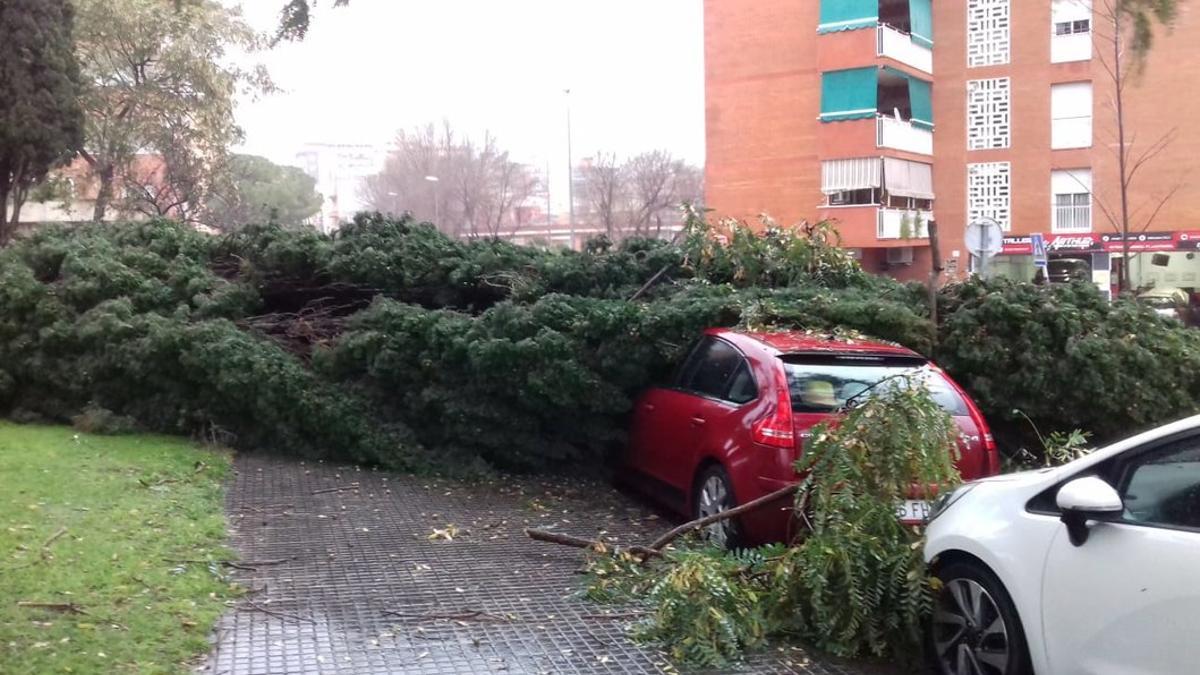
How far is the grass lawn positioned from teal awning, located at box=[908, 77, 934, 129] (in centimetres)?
3178

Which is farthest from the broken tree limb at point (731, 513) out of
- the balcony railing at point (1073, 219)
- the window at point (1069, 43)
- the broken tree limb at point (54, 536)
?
the balcony railing at point (1073, 219)

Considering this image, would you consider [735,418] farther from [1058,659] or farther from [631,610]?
[1058,659]

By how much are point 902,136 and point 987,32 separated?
16.3 feet

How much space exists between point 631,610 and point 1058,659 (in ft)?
7.36

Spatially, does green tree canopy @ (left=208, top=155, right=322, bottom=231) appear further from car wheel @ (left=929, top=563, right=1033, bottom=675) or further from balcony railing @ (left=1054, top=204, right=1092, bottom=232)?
balcony railing @ (left=1054, top=204, right=1092, bottom=232)

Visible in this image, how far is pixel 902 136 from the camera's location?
35469 millimetres

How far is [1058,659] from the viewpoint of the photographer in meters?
4.05

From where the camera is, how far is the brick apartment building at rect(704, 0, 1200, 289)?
34.4m

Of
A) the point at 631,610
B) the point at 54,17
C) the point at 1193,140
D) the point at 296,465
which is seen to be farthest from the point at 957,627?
the point at 1193,140

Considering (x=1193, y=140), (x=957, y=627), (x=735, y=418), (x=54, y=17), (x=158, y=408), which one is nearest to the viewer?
(x=957, y=627)

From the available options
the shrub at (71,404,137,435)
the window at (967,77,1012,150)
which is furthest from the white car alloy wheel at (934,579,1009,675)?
the window at (967,77,1012,150)

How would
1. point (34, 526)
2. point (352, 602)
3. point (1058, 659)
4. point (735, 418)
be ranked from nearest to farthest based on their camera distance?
1. point (1058, 659)
2. point (352, 602)
3. point (34, 526)
4. point (735, 418)

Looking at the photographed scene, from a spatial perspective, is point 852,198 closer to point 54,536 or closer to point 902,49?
point 902,49

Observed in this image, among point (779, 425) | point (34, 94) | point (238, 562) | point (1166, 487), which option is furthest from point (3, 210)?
point (1166, 487)
